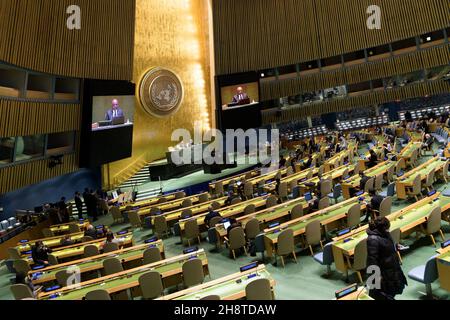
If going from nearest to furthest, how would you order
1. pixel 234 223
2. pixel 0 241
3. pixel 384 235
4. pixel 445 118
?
pixel 384 235
pixel 234 223
pixel 0 241
pixel 445 118

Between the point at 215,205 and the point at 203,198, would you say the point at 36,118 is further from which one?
the point at 215,205

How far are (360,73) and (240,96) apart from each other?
778 centimetres

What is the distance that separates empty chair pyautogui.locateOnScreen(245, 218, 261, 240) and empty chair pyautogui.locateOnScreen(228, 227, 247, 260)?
240mm

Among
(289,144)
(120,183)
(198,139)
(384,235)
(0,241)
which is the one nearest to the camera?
(384,235)

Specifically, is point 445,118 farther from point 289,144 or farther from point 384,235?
point 384,235

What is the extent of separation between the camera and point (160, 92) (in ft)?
70.8

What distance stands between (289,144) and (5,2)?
19458 mm

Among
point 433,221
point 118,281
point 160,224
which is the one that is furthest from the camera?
point 160,224

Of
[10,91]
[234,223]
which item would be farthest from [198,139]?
[234,223]

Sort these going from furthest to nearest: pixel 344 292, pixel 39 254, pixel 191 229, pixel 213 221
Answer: pixel 191 229 < pixel 213 221 < pixel 39 254 < pixel 344 292

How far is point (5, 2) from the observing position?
10172mm

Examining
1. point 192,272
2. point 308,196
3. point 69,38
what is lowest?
point 192,272

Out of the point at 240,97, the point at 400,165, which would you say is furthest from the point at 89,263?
the point at 240,97

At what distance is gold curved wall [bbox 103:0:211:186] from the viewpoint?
20312mm
